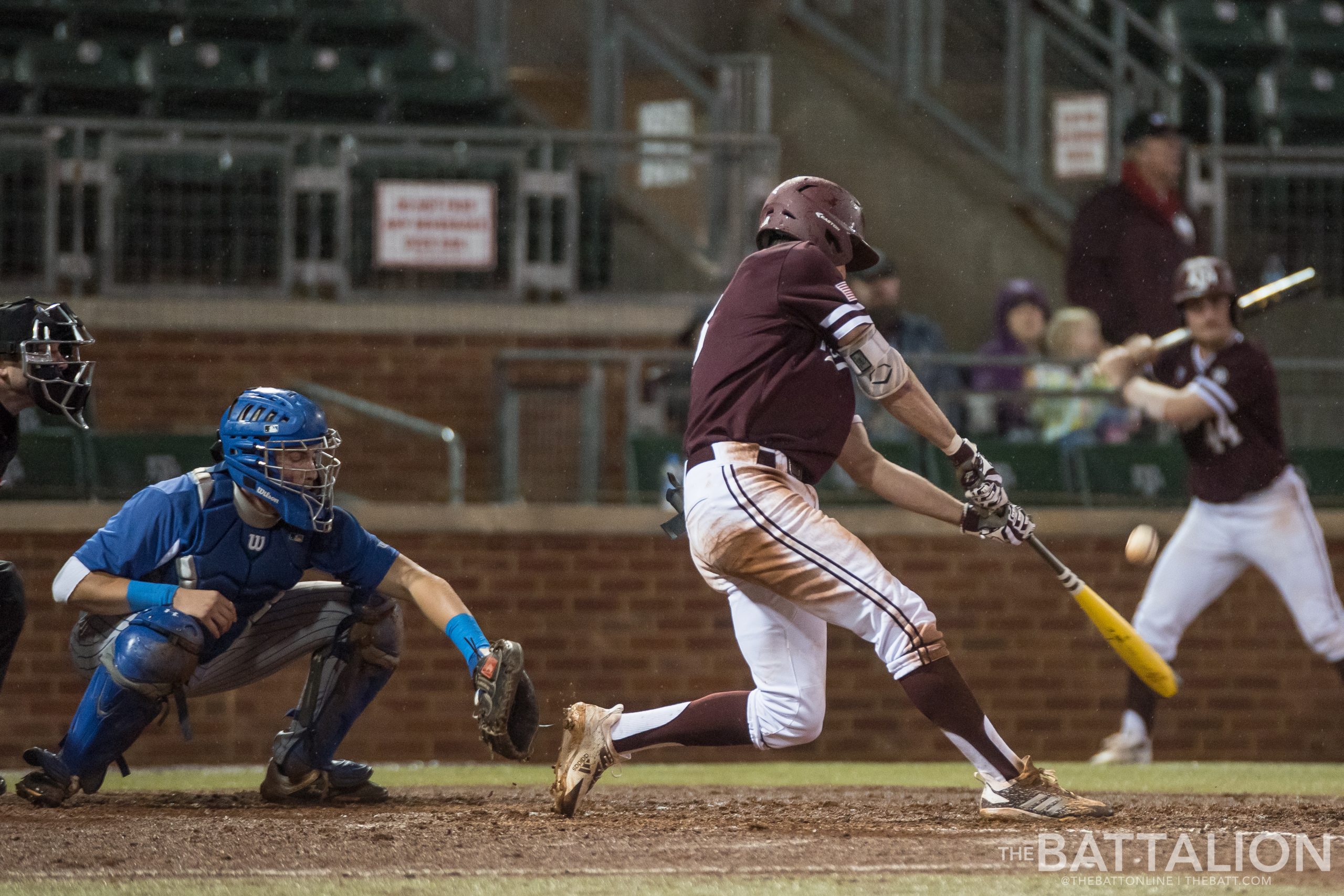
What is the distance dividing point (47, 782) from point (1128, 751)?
15.3 feet

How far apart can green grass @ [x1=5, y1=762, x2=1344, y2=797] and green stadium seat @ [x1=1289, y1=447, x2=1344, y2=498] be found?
1397 mm

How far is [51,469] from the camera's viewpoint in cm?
851

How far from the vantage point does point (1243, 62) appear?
1270 cm

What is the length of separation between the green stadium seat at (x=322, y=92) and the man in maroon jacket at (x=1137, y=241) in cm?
439

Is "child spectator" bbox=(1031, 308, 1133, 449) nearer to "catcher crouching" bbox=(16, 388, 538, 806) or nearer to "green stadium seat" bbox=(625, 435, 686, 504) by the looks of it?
"green stadium seat" bbox=(625, 435, 686, 504)

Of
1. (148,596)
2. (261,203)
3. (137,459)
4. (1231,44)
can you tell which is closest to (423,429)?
(137,459)

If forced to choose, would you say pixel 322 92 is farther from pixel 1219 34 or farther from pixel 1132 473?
pixel 1219 34

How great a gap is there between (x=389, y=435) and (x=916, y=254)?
4.64 metres

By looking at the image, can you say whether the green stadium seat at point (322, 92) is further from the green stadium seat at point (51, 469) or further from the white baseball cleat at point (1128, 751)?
the white baseball cleat at point (1128, 751)

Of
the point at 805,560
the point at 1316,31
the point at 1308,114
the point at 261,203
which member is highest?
the point at 1316,31

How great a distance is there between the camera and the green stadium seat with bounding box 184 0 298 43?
37.9 ft

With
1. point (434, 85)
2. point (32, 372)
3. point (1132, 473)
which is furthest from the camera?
point (434, 85)

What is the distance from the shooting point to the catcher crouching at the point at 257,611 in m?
5.35

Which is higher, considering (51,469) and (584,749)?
(51,469)
